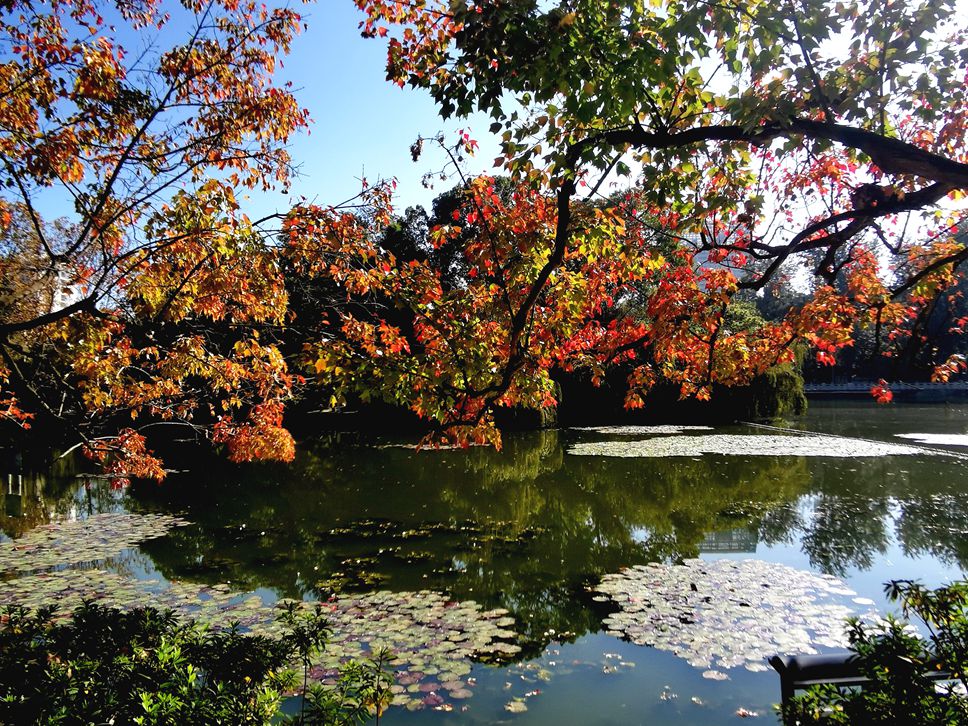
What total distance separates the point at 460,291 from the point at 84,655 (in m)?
3.02

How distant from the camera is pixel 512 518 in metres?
8.70

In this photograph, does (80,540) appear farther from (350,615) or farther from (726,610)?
(726,610)

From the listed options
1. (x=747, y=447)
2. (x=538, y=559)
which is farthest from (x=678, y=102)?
(x=747, y=447)

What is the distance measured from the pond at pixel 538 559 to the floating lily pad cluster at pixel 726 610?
0.03m

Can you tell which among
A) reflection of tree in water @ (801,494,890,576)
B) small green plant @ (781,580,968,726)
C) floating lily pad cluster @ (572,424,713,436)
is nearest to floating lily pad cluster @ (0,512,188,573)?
small green plant @ (781,580,968,726)

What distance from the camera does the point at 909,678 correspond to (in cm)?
183

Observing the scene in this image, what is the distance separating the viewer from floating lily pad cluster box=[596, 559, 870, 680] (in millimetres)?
4426

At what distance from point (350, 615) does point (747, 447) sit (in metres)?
12.2

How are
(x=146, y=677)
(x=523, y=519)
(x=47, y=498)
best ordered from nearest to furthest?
(x=146, y=677), (x=523, y=519), (x=47, y=498)

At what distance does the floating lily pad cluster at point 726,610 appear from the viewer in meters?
4.43

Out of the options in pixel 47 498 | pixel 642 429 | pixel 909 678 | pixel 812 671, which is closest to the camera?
pixel 909 678

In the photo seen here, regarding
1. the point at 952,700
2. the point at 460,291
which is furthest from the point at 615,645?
the point at 952,700

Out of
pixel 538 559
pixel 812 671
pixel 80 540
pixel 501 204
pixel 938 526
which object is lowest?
pixel 938 526

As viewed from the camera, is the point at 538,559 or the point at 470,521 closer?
the point at 538,559
